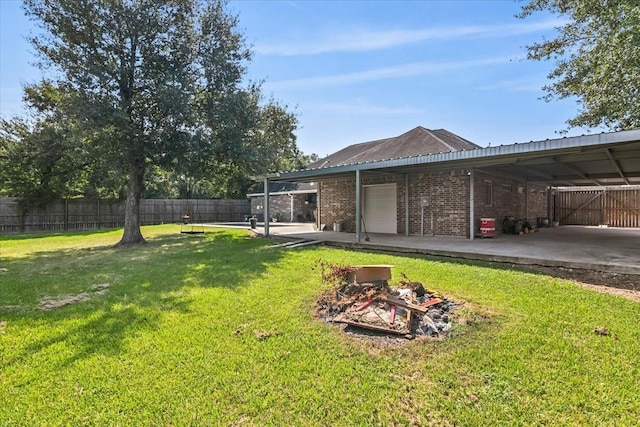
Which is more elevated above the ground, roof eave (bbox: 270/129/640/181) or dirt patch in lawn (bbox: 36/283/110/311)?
roof eave (bbox: 270/129/640/181)

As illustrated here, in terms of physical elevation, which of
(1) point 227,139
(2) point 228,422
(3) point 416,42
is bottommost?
(2) point 228,422

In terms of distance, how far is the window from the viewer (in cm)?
1121

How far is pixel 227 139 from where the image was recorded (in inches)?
442

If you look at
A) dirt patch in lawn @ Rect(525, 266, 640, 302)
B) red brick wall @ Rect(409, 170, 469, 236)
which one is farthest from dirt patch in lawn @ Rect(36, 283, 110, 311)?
red brick wall @ Rect(409, 170, 469, 236)

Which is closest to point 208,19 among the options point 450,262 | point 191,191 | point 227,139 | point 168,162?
point 227,139

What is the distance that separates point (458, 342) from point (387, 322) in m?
0.72

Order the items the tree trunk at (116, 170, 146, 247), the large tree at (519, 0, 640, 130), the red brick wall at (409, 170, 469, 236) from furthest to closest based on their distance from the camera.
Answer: the tree trunk at (116, 170, 146, 247) → the red brick wall at (409, 170, 469, 236) → the large tree at (519, 0, 640, 130)

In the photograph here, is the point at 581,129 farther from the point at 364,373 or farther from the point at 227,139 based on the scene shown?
the point at 364,373

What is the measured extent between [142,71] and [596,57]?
45.0 feet

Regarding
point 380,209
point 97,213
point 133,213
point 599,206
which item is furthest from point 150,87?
point 599,206

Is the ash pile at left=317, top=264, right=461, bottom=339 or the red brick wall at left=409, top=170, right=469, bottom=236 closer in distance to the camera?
the ash pile at left=317, top=264, right=461, bottom=339

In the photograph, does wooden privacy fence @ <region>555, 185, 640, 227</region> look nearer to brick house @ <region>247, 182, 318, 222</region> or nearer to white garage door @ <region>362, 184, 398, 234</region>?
white garage door @ <region>362, 184, 398, 234</region>

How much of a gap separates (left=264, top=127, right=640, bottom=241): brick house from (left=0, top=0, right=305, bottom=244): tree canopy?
8.25ft

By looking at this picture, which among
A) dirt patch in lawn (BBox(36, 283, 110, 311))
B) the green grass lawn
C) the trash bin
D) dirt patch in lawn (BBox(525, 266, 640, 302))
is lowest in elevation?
the green grass lawn
